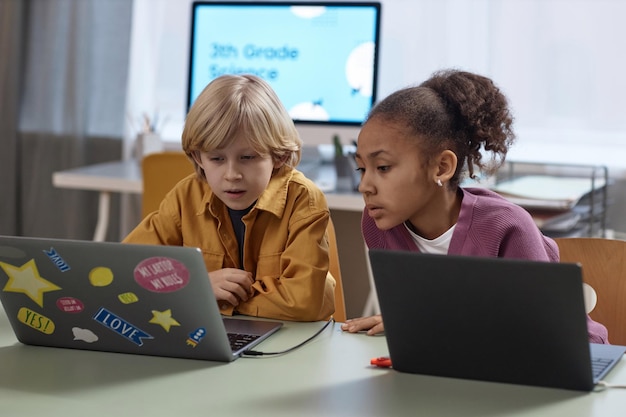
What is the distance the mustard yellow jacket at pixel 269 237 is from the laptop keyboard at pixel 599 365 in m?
0.45

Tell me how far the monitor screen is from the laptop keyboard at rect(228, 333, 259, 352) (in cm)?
152

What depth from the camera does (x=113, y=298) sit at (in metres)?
1.15

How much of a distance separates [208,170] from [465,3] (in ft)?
5.59

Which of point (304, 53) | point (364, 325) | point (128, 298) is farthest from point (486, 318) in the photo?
point (304, 53)

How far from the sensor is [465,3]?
3.01 m

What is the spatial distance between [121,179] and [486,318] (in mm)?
1895

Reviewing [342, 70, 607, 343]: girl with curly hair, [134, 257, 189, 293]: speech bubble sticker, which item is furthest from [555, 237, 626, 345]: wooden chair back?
[134, 257, 189, 293]: speech bubble sticker

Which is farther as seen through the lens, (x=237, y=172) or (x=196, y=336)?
(x=237, y=172)

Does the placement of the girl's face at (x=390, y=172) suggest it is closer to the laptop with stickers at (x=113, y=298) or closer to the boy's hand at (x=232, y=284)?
the boy's hand at (x=232, y=284)

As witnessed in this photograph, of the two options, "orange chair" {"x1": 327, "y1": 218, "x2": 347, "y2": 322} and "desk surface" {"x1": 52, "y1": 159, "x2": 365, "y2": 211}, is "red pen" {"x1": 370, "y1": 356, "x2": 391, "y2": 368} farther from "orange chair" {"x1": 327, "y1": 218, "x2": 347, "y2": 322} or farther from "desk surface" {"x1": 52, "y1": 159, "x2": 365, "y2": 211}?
"desk surface" {"x1": 52, "y1": 159, "x2": 365, "y2": 211}

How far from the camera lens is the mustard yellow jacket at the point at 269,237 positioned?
4.76 feet

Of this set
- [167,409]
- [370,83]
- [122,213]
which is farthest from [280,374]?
[122,213]

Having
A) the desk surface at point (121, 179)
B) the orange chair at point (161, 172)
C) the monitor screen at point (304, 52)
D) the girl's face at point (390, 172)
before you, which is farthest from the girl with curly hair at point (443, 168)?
the monitor screen at point (304, 52)

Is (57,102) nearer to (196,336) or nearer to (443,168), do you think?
(443,168)
